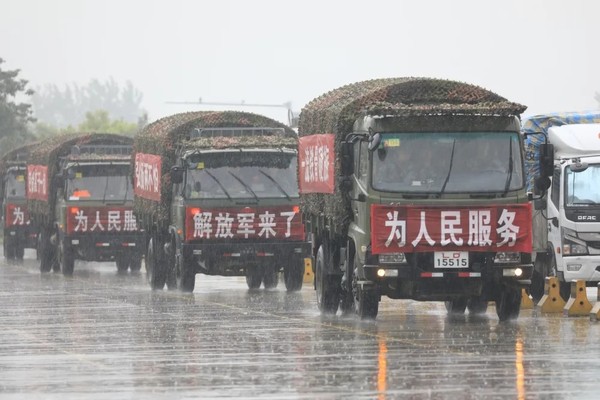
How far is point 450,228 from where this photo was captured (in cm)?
2114

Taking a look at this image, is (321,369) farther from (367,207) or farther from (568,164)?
(568,164)

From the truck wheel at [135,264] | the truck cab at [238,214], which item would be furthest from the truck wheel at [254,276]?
the truck wheel at [135,264]

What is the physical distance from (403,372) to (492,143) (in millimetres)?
6887

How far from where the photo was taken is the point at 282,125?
1271 inches

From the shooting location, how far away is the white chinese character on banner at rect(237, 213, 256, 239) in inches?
1177

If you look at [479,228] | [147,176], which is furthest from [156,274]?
[479,228]

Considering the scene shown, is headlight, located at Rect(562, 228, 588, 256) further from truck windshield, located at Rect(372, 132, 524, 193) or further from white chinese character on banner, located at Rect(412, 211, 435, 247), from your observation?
white chinese character on banner, located at Rect(412, 211, 435, 247)

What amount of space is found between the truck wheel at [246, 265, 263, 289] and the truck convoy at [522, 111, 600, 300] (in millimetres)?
5393

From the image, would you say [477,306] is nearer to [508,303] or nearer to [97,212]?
[508,303]

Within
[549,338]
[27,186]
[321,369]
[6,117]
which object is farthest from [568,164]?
[6,117]

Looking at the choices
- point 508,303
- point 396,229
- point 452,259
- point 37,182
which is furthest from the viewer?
point 37,182

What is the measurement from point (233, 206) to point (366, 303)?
26.7 feet

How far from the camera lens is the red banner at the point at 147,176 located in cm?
3243

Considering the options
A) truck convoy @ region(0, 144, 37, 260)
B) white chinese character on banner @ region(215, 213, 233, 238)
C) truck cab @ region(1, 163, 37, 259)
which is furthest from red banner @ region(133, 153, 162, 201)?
truck cab @ region(1, 163, 37, 259)
